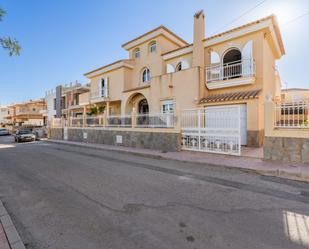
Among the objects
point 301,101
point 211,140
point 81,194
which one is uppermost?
point 301,101

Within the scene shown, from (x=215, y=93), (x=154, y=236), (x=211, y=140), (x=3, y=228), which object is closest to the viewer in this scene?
(x=154, y=236)

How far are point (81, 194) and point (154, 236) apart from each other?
2.69m

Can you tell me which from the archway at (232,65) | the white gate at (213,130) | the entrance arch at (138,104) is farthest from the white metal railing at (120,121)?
the archway at (232,65)

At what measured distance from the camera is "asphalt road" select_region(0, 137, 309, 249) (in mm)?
2902

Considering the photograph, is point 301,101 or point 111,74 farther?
point 111,74

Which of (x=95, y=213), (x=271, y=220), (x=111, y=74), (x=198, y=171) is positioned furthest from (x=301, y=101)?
(x=111, y=74)

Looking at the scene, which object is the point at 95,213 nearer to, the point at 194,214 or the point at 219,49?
the point at 194,214

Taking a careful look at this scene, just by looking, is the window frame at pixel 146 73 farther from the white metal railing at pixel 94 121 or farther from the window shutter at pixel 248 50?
the window shutter at pixel 248 50

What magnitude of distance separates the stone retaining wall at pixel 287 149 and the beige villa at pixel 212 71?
392 cm

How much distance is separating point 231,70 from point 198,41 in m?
3.43

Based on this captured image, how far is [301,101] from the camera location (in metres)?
7.06

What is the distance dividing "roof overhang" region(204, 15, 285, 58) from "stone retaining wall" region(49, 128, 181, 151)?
314 inches

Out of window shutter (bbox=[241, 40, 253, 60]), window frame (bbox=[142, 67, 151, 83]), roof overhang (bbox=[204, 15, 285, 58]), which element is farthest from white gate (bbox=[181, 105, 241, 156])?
window frame (bbox=[142, 67, 151, 83])

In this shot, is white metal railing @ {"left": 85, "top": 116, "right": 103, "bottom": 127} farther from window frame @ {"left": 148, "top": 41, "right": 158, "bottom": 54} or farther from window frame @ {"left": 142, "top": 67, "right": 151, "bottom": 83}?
window frame @ {"left": 148, "top": 41, "right": 158, "bottom": 54}
